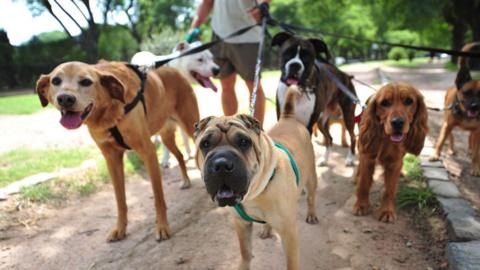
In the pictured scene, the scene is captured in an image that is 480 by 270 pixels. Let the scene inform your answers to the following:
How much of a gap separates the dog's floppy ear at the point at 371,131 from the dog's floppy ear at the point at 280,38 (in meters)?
1.25

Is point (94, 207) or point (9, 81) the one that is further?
point (9, 81)

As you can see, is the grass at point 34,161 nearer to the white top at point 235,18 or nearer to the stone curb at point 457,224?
the white top at point 235,18

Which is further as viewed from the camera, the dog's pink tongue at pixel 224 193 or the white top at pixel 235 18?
the white top at pixel 235 18

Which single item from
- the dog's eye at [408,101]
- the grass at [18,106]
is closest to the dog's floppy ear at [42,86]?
the dog's eye at [408,101]

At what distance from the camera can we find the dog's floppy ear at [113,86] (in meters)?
2.75

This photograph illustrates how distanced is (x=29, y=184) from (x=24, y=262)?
154cm

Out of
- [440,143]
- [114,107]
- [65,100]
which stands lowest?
[440,143]

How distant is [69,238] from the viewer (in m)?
3.32

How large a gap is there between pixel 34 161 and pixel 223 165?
171 inches

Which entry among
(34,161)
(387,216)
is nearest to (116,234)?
(387,216)

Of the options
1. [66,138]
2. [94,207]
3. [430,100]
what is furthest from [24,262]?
[430,100]

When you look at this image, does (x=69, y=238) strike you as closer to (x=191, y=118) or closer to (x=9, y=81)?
(x=191, y=118)

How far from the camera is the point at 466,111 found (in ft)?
14.2

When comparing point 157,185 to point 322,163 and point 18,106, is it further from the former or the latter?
point 18,106
